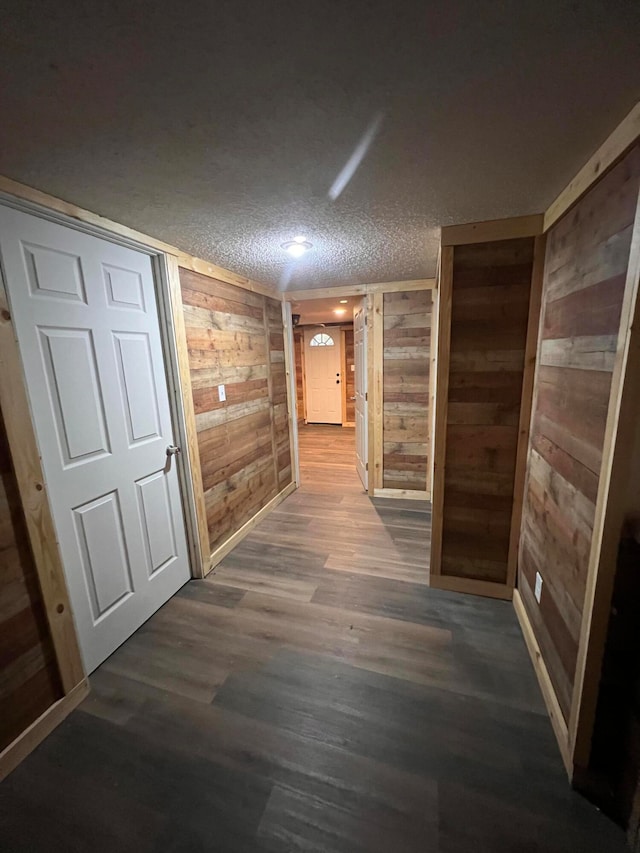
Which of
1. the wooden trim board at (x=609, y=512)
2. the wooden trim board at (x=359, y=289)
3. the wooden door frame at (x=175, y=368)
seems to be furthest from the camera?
the wooden trim board at (x=359, y=289)

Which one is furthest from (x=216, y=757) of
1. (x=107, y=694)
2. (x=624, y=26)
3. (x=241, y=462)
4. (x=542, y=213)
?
(x=542, y=213)

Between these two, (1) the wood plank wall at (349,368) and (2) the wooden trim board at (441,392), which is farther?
(1) the wood plank wall at (349,368)

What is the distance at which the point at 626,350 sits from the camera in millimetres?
995

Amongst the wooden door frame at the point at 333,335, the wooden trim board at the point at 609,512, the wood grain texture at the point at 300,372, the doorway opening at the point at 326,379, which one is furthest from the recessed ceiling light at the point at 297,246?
the wood grain texture at the point at 300,372

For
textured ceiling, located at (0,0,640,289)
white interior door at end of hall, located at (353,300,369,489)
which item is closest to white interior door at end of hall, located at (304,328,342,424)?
white interior door at end of hall, located at (353,300,369,489)

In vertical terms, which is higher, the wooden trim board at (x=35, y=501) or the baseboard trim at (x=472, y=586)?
the wooden trim board at (x=35, y=501)

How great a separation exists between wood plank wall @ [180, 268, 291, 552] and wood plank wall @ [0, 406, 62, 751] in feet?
3.68

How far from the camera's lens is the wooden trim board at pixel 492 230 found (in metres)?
1.74

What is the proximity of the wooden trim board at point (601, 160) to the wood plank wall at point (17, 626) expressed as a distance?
2256 millimetres

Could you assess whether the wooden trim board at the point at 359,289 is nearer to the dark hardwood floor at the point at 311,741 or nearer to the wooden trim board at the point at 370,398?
the wooden trim board at the point at 370,398

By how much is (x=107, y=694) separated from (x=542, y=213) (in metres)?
3.12

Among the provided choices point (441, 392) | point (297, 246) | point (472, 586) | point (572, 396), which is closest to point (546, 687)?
point (472, 586)

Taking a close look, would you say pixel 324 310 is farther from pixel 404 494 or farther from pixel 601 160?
pixel 601 160

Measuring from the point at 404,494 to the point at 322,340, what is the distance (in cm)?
447
